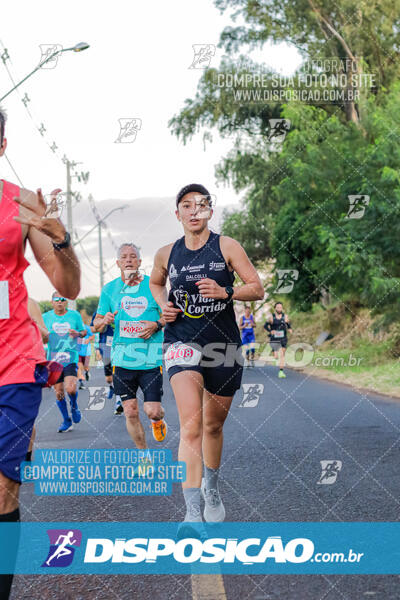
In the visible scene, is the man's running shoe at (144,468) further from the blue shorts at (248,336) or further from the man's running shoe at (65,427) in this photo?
the blue shorts at (248,336)

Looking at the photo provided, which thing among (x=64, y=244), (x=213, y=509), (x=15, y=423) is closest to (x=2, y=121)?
(x=64, y=244)

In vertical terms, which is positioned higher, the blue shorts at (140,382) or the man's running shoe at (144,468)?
the blue shorts at (140,382)

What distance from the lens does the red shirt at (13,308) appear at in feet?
10.2

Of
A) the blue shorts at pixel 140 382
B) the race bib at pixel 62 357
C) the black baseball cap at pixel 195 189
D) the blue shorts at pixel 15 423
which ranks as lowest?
the race bib at pixel 62 357

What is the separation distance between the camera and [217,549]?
4.23 metres

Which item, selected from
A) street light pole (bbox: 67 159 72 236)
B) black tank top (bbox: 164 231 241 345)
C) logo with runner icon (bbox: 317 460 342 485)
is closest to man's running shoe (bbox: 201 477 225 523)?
black tank top (bbox: 164 231 241 345)

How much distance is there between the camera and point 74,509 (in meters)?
5.40

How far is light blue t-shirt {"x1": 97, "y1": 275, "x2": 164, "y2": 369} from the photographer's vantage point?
680cm

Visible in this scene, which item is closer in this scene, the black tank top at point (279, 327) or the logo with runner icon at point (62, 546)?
the logo with runner icon at point (62, 546)

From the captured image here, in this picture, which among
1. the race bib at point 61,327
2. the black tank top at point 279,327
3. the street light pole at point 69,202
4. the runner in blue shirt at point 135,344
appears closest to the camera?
the runner in blue shirt at point 135,344

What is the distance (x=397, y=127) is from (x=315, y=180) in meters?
2.81

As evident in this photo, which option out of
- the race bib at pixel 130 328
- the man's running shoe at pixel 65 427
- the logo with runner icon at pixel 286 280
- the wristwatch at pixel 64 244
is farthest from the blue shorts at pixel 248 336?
the wristwatch at pixel 64 244

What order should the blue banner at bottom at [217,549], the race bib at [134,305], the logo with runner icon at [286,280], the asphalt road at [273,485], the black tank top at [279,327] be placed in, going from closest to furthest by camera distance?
1. the asphalt road at [273,485]
2. the blue banner at bottom at [217,549]
3. the race bib at [134,305]
4. the black tank top at [279,327]
5. the logo with runner icon at [286,280]

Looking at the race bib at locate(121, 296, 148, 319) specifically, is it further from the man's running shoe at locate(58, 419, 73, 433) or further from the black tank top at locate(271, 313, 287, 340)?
the black tank top at locate(271, 313, 287, 340)
